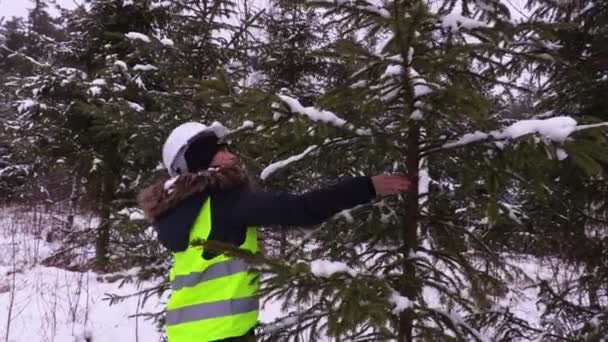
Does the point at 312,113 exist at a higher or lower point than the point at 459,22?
lower

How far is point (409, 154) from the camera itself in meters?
2.73

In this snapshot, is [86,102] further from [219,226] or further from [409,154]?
[409,154]

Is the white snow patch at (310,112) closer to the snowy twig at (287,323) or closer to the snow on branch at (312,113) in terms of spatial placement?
the snow on branch at (312,113)

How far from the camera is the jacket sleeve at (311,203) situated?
2287 millimetres

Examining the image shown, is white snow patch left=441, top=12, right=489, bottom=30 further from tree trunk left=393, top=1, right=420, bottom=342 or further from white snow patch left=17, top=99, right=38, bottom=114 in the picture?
white snow patch left=17, top=99, right=38, bottom=114

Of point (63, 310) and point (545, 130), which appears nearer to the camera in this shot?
point (545, 130)

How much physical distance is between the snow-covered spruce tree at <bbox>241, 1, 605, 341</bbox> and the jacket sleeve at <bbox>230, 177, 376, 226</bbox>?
0.21 meters

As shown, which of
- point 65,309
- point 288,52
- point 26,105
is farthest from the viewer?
point 26,105

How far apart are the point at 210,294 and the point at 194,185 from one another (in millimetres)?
519

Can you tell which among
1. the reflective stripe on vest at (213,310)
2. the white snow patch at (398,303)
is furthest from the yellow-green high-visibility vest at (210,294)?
the white snow patch at (398,303)

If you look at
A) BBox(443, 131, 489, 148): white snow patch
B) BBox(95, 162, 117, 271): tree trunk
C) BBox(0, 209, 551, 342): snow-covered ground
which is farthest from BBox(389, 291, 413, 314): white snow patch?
BBox(95, 162, 117, 271): tree trunk

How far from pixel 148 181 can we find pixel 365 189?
12.8 feet

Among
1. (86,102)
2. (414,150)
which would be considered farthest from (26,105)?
(414,150)

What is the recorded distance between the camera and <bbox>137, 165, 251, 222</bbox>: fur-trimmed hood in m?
2.44
